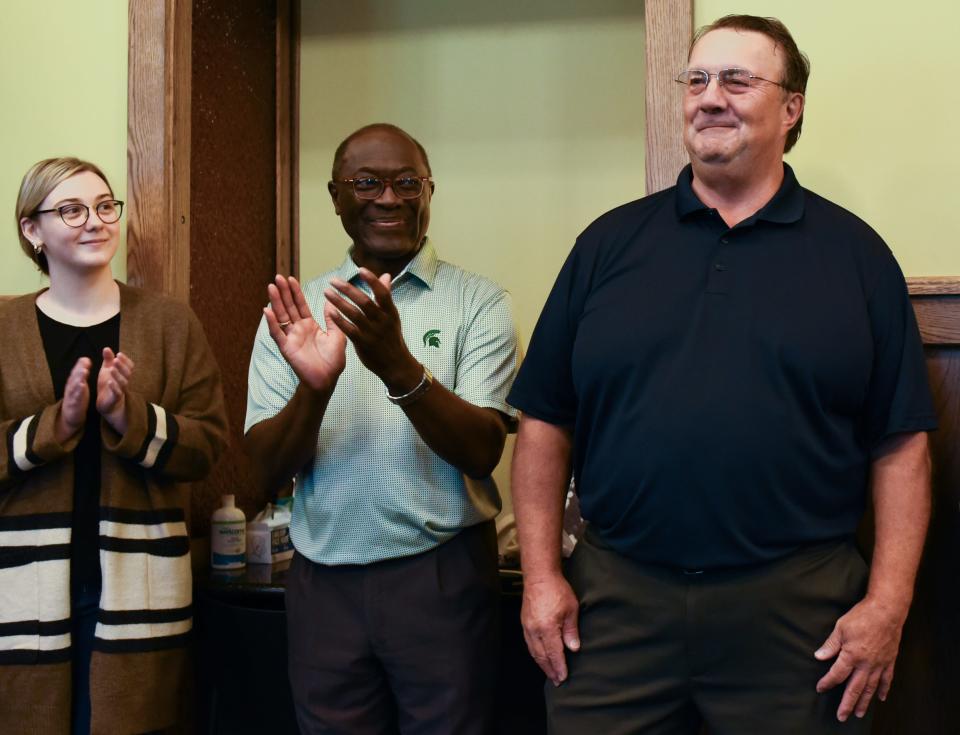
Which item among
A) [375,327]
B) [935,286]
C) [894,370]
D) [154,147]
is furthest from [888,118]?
[154,147]

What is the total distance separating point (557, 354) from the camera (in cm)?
170

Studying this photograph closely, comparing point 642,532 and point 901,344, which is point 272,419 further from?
point 901,344

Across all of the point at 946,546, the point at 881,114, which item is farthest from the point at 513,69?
the point at 946,546

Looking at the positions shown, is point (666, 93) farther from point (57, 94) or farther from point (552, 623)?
point (57, 94)

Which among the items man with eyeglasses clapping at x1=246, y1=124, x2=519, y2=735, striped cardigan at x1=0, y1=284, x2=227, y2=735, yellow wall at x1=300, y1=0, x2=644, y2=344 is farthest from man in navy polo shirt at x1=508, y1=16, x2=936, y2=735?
yellow wall at x1=300, y1=0, x2=644, y2=344

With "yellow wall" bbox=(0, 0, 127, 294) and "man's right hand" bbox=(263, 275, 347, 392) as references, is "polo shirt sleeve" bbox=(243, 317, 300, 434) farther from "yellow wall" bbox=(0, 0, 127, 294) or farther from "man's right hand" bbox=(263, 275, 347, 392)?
"yellow wall" bbox=(0, 0, 127, 294)

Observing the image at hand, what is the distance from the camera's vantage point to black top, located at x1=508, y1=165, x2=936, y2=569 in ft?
4.93

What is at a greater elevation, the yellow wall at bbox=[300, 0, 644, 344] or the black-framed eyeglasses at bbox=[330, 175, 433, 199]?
the yellow wall at bbox=[300, 0, 644, 344]

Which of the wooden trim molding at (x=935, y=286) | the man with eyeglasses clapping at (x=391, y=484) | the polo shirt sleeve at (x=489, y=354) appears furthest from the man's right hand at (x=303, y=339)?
the wooden trim molding at (x=935, y=286)

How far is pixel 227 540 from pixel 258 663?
12.9 inches

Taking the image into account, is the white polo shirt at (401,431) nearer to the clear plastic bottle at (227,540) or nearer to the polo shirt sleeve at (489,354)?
the polo shirt sleeve at (489,354)

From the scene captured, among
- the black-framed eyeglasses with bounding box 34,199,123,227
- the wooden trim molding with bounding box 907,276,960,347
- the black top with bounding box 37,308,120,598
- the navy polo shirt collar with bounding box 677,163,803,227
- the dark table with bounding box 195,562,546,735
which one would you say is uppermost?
the black-framed eyeglasses with bounding box 34,199,123,227

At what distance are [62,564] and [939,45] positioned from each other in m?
1.88

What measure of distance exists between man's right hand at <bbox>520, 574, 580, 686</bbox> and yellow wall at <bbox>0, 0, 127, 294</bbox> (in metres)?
1.36
